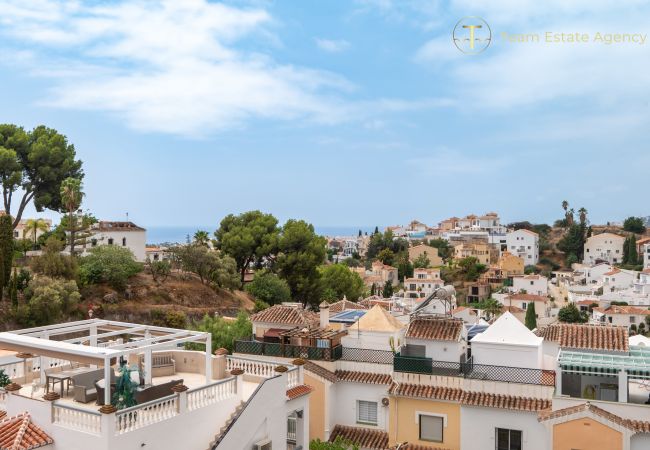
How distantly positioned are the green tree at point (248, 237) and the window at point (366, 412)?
33.0m

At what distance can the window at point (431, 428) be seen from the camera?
1867cm

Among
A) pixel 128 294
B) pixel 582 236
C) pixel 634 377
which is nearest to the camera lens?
pixel 634 377

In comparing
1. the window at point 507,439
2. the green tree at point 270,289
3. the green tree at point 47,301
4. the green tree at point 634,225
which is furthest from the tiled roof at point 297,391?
the green tree at point 634,225

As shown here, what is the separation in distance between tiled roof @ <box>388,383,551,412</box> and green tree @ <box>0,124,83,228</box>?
37.8 metres

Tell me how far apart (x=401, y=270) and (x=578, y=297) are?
34624 mm

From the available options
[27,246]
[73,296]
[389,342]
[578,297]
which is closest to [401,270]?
[578,297]

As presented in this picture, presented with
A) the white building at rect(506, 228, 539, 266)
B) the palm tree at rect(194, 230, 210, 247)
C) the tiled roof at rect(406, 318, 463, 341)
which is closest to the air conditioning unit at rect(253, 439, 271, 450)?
the tiled roof at rect(406, 318, 463, 341)

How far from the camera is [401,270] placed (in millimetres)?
112375

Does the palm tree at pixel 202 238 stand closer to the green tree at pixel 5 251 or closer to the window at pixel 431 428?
the green tree at pixel 5 251

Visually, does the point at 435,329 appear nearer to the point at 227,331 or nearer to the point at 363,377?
the point at 363,377

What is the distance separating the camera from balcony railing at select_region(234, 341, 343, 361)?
2083 centimetres

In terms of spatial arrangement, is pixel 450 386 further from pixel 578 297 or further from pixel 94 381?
pixel 578 297

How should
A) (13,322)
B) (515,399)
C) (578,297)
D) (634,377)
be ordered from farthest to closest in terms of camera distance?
1. (578,297)
2. (13,322)
3. (515,399)
4. (634,377)

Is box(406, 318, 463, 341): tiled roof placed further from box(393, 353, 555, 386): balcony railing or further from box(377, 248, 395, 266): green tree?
box(377, 248, 395, 266): green tree
